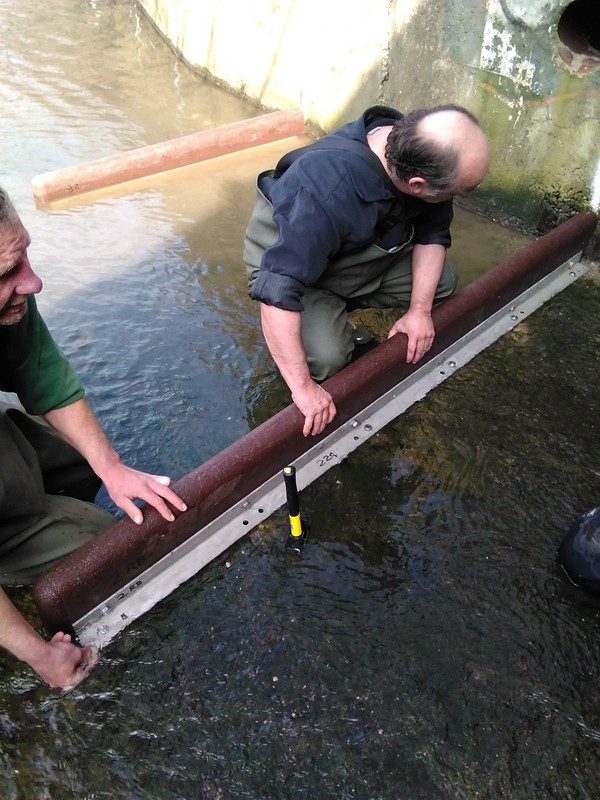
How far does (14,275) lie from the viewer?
1808mm

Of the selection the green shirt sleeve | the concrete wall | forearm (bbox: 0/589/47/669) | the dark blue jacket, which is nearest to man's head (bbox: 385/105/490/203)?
the dark blue jacket

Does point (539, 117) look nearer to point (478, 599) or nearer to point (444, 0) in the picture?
point (444, 0)

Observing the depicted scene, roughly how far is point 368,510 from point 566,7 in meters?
2.92

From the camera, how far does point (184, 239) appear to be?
14.6 ft

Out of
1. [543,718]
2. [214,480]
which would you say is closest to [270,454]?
[214,480]

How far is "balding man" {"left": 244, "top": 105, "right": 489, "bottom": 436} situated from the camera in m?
2.42

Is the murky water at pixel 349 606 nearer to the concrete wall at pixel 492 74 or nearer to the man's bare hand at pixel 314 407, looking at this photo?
the man's bare hand at pixel 314 407

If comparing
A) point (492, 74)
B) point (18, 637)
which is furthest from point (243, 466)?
point (492, 74)

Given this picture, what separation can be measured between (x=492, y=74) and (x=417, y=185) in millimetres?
2096

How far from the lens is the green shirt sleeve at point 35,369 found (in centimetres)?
210

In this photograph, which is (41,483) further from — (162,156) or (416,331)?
(162,156)

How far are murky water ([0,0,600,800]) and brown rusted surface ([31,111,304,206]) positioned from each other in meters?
0.95

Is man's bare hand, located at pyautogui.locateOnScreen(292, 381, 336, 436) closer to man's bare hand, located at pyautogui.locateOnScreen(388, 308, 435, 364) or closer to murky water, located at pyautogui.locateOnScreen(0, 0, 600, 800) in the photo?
murky water, located at pyautogui.locateOnScreen(0, 0, 600, 800)

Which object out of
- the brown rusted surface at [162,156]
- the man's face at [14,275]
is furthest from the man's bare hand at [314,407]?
the brown rusted surface at [162,156]
